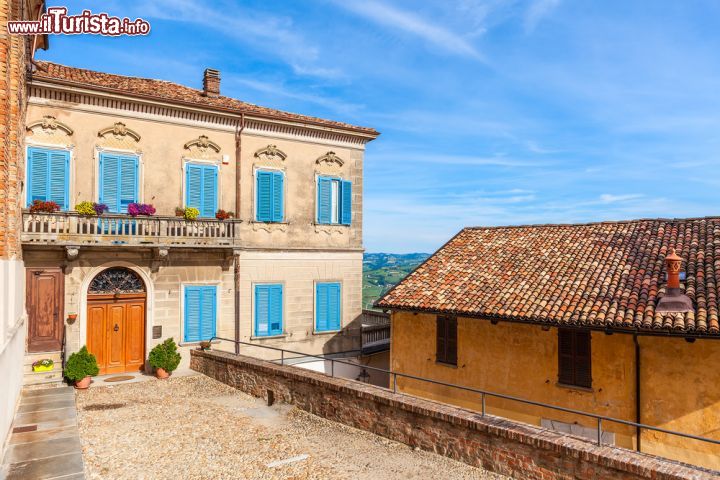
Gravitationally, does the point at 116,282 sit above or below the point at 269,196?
below

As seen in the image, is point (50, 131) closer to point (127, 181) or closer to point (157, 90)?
point (127, 181)

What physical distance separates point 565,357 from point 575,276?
2.26 meters

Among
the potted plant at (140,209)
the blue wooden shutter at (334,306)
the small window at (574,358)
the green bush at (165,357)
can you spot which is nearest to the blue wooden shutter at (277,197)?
the blue wooden shutter at (334,306)

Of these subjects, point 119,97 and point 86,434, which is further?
point 119,97

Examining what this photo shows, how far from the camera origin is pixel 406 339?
15.9 m

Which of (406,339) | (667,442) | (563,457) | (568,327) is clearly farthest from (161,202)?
(667,442)

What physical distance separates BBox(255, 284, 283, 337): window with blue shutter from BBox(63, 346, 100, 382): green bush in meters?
5.32

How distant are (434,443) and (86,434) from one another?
284 inches

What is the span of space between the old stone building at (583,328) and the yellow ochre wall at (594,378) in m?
0.03

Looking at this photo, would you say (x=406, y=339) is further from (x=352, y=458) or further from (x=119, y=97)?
(x=119, y=97)

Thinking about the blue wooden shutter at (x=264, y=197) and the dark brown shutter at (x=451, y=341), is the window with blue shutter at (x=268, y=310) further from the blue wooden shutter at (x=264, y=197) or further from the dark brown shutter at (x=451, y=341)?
the dark brown shutter at (x=451, y=341)

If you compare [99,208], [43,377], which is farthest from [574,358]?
[43,377]

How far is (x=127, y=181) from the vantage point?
15.8 m

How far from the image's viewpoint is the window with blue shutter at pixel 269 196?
715 inches
